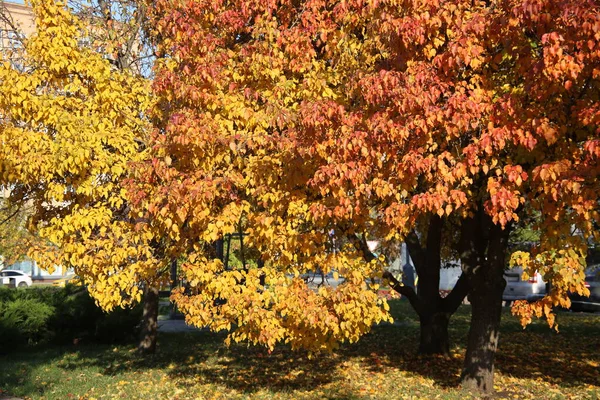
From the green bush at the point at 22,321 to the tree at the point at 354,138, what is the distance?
731 cm

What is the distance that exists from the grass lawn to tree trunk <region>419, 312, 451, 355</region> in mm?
207

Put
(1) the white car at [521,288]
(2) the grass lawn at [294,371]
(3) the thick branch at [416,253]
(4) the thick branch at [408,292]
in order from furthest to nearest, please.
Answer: (1) the white car at [521,288]
(3) the thick branch at [416,253]
(4) the thick branch at [408,292]
(2) the grass lawn at [294,371]

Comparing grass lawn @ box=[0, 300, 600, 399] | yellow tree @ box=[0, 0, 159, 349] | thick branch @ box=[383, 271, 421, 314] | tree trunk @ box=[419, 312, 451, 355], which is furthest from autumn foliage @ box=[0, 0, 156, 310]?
tree trunk @ box=[419, 312, 451, 355]

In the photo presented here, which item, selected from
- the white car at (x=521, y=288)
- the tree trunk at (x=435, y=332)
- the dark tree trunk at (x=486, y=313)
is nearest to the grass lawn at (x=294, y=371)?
the tree trunk at (x=435, y=332)

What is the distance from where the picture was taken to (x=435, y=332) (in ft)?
38.2

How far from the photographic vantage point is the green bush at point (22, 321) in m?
14.0

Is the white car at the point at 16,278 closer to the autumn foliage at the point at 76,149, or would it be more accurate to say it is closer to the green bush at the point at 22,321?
the green bush at the point at 22,321

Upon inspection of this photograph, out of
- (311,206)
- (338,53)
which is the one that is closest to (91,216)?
(311,206)

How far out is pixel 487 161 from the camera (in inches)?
280

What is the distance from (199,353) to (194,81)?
6904 mm

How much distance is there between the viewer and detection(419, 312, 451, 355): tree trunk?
1166 centimetres

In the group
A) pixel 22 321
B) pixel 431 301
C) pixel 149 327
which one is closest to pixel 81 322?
pixel 22 321

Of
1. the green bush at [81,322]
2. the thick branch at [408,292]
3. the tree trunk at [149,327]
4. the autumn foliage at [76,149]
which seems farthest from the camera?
the green bush at [81,322]

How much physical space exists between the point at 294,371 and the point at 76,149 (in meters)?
5.37
